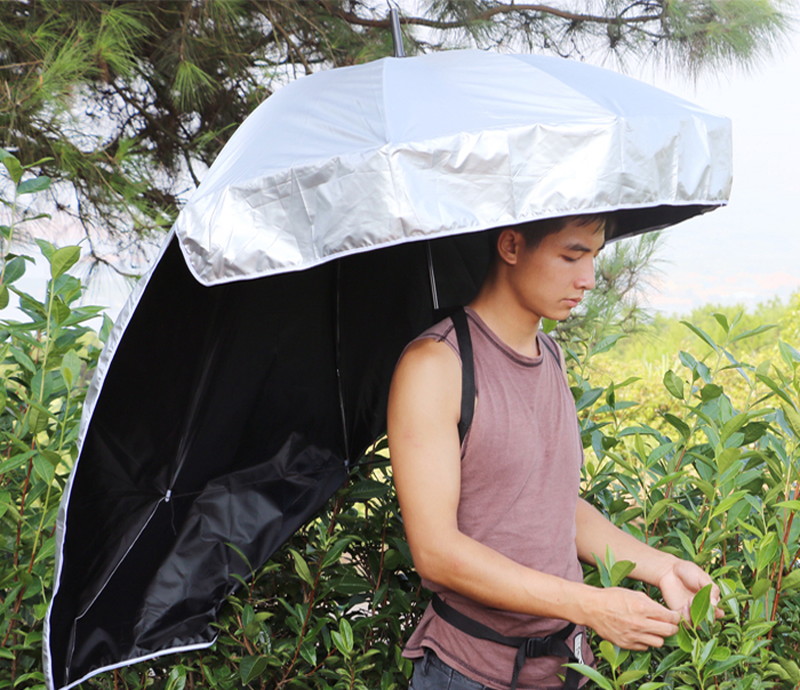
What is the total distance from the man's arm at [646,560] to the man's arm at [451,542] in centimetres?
14

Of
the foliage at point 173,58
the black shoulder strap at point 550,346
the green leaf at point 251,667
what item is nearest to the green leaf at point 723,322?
the black shoulder strap at point 550,346

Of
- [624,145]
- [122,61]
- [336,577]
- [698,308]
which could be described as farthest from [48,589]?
[698,308]

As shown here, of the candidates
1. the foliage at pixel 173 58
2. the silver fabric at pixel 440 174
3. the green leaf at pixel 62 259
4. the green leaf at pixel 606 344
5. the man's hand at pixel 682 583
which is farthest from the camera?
the foliage at pixel 173 58

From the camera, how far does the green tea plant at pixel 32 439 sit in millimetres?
1756

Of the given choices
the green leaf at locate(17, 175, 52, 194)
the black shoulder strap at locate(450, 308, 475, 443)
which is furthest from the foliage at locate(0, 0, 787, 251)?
the black shoulder strap at locate(450, 308, 475, 443)

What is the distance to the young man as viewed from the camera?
128 cm

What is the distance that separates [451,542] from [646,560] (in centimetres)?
35

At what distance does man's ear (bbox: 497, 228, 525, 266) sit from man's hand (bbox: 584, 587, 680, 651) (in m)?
0.49

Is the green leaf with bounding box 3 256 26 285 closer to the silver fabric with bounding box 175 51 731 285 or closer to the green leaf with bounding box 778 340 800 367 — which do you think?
the silver fabric with bounding box 175 51 731 285

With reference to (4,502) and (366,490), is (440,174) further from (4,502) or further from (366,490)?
(4,502)

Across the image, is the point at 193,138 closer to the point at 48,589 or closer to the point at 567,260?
the point at 48,589

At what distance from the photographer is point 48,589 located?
1.79 meters

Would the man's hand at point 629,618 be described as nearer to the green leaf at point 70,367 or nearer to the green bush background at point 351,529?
the green bush background at point 351,529

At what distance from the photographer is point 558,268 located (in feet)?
4.58
